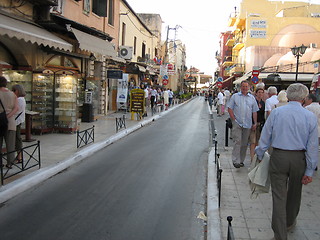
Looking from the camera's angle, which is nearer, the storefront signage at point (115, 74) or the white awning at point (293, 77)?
the storefront signage at point (115, 74)

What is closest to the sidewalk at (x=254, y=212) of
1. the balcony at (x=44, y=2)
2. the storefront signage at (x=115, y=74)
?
the balcony at (x=44, y=2)

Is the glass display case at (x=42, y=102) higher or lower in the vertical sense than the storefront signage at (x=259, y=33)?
lower

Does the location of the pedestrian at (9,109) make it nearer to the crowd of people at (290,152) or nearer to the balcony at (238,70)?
the crowd of people at (290,152)

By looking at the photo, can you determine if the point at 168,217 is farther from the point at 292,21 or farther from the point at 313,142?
the point at 292,21

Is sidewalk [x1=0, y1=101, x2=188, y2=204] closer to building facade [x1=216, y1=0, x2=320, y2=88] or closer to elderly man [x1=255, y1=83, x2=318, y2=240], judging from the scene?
elderly man [x1=255, y1=83, x2=318, y2=240]

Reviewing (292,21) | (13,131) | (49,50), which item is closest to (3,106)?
(13,131)

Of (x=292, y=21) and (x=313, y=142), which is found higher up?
(x=292, y=21)

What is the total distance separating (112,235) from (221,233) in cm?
142

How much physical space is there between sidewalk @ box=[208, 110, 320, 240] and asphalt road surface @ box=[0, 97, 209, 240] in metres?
0.40

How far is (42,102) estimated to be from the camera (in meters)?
11.9

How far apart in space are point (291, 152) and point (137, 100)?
14449 mm

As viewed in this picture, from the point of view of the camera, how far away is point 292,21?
35.9m

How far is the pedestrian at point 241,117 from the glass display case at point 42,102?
7.23 metres

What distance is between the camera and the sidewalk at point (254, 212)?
4.18 m
